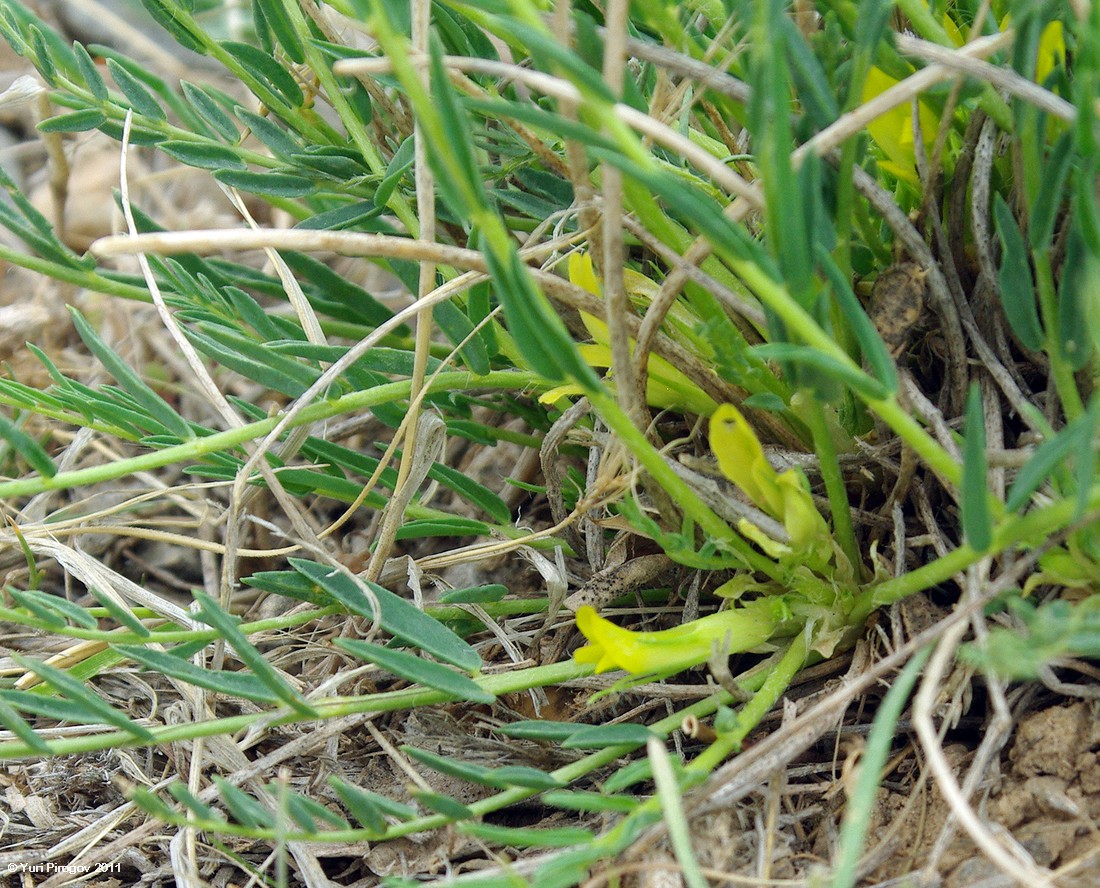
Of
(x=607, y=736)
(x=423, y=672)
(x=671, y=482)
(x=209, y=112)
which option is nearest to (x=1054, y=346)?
(x=671, y=482)

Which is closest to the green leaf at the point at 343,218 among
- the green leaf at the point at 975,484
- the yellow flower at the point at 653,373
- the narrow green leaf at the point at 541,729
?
the yellow flower at the point at 653,373

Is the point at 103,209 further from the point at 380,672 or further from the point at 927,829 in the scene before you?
the point at 927,829

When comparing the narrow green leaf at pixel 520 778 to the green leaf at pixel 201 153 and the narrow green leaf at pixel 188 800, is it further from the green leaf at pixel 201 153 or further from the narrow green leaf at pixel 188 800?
the green leaf at pixel 201 153

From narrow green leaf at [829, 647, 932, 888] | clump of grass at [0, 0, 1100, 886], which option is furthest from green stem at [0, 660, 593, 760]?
narrow green leaf at [829, 647, 932, 888]

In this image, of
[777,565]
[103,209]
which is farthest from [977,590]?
[103,209]

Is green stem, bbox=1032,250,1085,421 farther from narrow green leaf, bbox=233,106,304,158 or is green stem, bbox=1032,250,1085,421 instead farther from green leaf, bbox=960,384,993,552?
narrow green leaf, bbox=233,106,304,158

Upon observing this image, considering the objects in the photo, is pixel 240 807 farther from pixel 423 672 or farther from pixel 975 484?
pixel 975 484
